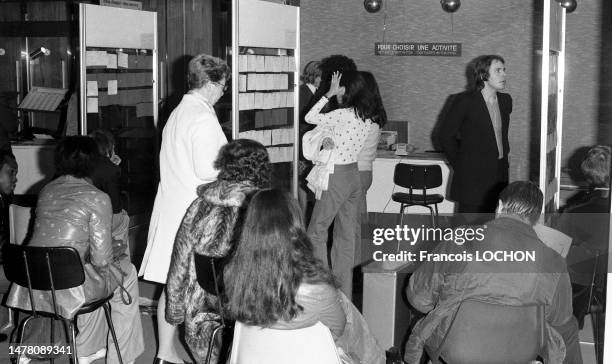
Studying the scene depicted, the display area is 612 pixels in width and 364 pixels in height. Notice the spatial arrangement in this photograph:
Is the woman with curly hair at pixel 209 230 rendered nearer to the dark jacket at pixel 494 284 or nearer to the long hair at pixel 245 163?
the long hair at pixel 245 163

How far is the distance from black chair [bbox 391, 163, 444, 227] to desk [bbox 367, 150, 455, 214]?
0.25 metres

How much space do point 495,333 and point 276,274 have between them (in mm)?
884

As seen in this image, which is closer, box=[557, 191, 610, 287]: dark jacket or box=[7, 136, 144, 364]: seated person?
box=[7, 136, 144, 364]: seated person

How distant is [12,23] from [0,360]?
7562 mm

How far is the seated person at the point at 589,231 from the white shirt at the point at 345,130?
4.64 feet

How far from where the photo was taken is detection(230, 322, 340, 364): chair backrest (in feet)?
9.22

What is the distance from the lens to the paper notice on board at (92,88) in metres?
5.89

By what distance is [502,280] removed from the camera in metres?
3.07

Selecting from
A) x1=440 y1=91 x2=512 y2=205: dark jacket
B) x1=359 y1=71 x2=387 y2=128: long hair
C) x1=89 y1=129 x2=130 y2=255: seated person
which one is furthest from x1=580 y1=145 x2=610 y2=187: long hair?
x1=89 y1=129 x2=130 y2=255: seated person

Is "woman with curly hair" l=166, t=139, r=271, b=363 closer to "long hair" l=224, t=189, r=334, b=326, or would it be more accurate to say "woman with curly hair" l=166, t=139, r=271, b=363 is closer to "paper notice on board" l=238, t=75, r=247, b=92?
"long hair" l=224, t=189, r=334, b=326

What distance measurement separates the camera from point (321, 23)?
30.5 feet

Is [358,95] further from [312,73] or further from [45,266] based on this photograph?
[45,266]

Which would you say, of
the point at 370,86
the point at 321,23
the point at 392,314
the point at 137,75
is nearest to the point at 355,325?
the point at 392,314

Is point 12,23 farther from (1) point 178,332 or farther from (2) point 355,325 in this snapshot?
(2) point 355,325
